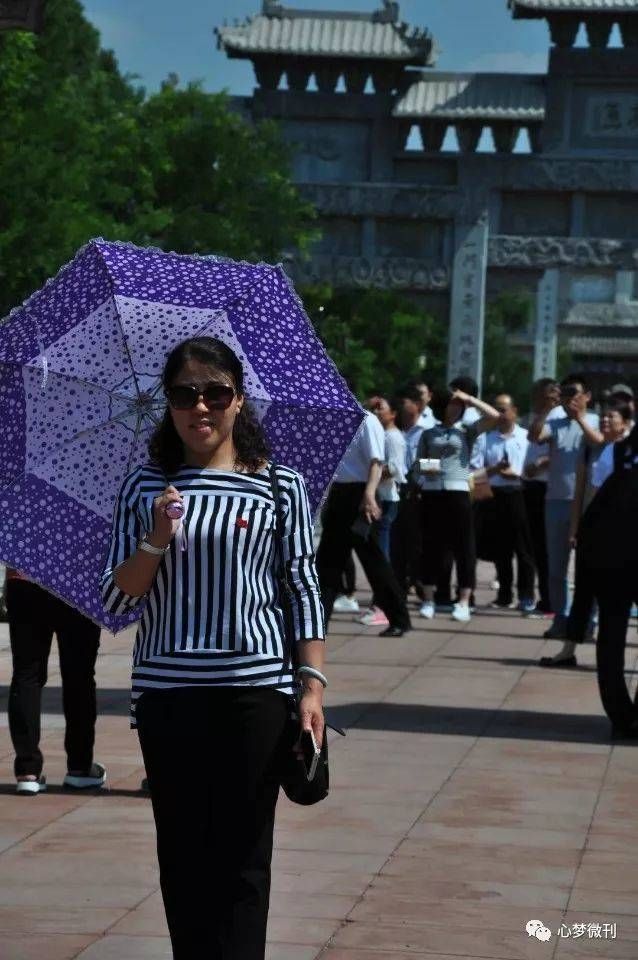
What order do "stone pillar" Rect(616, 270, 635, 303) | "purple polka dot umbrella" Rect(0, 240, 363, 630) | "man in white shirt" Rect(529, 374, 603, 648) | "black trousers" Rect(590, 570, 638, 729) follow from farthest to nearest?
"stone pillar" Rect(616, 270, 635, 303) → "man in white shirt" Rect(529, 374, 603, 648) → "black trousers" Rect(590, 570, 638, 729) → "purple polka dot umbrella" Rect(0, 240, 363, 630)

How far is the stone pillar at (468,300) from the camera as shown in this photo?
60875 mm

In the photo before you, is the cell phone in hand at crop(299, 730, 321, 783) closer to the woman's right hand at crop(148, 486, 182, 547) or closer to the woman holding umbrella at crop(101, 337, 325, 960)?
the woman holding umbrella at crop(101, 337, 325, 960)

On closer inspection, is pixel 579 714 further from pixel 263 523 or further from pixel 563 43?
pixel 563 43

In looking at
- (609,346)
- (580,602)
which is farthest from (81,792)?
(609,346)

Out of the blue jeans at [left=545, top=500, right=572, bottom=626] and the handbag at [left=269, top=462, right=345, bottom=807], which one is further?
the blue jeans at [left=545, top=500, right=572, bottom=626]

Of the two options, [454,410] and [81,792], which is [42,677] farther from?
[454,410]

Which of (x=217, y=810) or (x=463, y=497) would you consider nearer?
(x=217, y=810)

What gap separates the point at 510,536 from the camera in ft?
53.6

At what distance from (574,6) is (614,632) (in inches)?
2252

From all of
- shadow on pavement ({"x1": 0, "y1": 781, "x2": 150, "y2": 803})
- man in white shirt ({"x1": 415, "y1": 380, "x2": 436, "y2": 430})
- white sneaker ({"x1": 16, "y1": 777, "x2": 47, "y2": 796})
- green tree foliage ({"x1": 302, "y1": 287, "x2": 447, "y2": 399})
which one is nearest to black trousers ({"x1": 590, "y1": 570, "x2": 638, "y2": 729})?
shadow on pavement ({"x1": 0, "y1": 781, "x2": 150, "y2": 803})

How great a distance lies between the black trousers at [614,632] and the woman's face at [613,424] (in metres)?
2.60

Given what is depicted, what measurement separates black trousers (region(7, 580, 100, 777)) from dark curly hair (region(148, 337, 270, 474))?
320cm

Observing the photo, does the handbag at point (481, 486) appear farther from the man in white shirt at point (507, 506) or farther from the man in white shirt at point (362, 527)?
the man in white shirt at point (362, 527)

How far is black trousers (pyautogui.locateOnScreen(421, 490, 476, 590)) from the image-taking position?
14.9m
